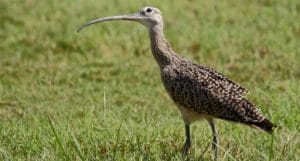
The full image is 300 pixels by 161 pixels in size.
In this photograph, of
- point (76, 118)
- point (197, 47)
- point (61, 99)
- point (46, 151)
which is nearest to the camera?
point (46, 151)

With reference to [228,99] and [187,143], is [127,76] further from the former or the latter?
[228,99]

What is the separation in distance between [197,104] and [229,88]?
0.93 feet

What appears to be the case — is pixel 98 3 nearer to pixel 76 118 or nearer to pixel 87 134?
pixel 76 118

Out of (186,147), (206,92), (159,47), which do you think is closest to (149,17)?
(159,47)

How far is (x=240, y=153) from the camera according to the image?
711 cm

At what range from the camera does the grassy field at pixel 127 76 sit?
7273 millimetres

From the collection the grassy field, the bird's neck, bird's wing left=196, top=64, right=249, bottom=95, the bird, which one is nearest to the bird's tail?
the bird

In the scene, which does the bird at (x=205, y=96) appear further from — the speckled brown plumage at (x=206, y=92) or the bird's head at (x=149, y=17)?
the bird's head at (x=149, y=17)

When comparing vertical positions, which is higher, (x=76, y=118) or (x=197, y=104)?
(x=197, y=104)

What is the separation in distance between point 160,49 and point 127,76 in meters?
3.45

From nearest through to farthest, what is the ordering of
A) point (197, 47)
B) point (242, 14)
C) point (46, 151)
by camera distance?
1. point (46, 151)
2. point (197, 47)
3. point (242, 14)

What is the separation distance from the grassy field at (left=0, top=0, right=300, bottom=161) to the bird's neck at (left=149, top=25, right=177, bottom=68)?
0.58 meters

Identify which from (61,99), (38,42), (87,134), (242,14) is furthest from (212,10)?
(87,134)

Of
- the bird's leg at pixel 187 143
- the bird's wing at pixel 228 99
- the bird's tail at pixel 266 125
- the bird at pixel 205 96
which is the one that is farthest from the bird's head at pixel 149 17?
the bird's tail at pixel 266 125
